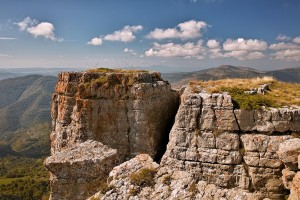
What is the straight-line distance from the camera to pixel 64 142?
91.6ft

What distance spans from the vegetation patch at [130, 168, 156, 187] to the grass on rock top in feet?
29.5

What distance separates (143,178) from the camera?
17.3 metres

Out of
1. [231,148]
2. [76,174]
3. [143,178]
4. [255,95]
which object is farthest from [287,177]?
[76,174]

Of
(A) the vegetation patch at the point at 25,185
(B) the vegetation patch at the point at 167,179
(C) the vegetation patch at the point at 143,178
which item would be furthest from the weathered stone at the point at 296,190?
(A) the vegetation patch at the point at 25,185

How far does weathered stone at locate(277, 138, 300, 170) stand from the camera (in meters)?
17.9

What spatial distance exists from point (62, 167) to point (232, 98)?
14.1 meters

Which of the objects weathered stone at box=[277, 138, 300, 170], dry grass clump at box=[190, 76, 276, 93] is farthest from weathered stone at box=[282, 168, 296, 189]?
dry grass clump at box=[190, 76, 276, 93]

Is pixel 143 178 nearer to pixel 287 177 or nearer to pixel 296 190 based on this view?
pixel 296 190

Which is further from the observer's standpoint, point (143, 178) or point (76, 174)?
point (76, 174)

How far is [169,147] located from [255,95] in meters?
8.17

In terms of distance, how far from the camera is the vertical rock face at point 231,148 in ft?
62.1

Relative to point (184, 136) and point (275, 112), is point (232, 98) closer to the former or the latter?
point (275, 112)

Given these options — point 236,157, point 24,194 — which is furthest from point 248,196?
point 24,194

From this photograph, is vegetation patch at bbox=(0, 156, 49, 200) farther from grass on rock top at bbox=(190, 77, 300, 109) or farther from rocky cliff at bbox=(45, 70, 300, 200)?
grass on rock top at bbox=(190, 77, 300, 109)
